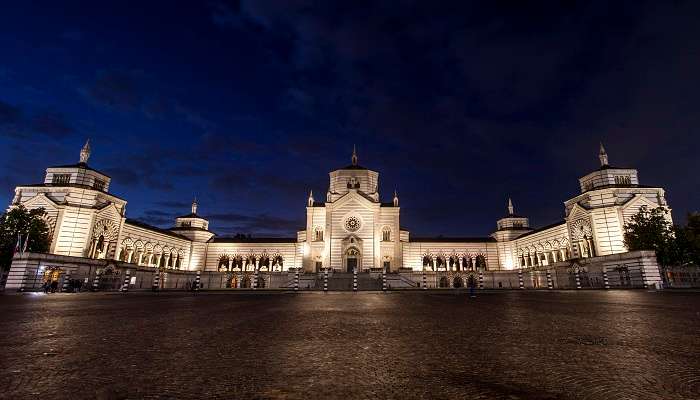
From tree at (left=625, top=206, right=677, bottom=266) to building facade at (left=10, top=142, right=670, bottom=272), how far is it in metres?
1.33

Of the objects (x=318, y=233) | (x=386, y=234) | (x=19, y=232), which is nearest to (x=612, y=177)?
(x=386, y=234)

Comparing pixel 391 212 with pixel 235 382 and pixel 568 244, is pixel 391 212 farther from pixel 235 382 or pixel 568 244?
pixel 235 382

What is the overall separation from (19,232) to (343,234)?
116 feet

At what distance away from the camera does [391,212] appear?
2120 inches

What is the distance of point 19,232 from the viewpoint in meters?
34.1

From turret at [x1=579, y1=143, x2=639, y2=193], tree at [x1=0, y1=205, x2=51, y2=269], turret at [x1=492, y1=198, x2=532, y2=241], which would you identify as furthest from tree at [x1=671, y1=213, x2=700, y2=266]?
tree at [x1=0, y1=205, x2=51, y2=269]

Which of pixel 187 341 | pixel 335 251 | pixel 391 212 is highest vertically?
pixel 391 212

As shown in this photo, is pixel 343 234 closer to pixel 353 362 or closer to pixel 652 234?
pixel 652 234

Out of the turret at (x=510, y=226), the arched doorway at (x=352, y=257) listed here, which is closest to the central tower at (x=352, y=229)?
the arched doorway at (x=352, y=257)

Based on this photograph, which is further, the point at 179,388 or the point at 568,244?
the point at 568,244

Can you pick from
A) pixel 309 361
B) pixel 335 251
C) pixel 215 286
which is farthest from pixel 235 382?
pixel 215 286

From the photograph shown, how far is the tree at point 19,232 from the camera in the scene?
33719 millimetres

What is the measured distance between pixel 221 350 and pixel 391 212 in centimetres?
5036

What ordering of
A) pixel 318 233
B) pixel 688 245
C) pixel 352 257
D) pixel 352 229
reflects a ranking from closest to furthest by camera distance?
pixel 688 245 → pixel 352 257 → pixel 352 229 → pixel 318 233
